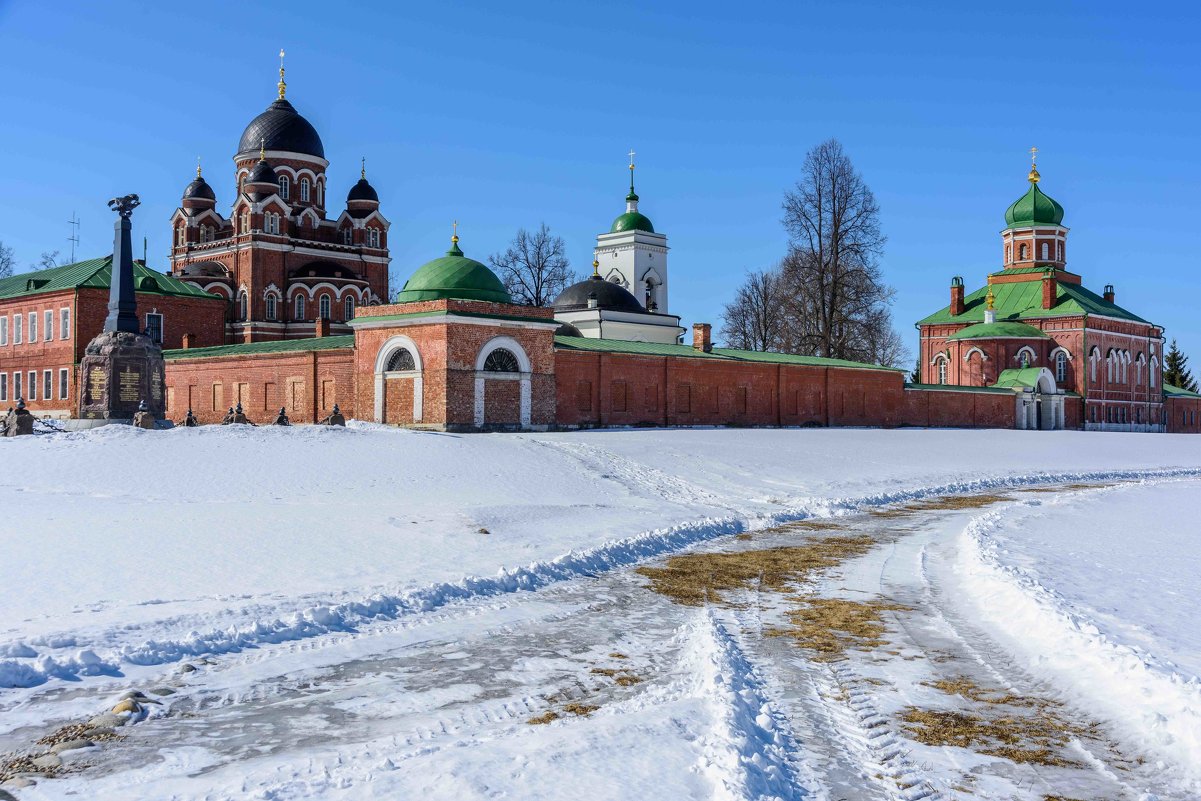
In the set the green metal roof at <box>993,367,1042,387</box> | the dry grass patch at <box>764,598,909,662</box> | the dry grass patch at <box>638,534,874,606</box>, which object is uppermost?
the green metal roof at <box>993,367,1042,387</box>

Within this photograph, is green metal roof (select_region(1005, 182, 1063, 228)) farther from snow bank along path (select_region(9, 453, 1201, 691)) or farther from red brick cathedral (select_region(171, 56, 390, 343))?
snow bank along path (select_region(9, 453, 1201, 691))

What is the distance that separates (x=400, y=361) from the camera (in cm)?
2953

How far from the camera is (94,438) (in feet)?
69.2

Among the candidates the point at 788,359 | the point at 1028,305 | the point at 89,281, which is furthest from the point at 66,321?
the point at 1028,305

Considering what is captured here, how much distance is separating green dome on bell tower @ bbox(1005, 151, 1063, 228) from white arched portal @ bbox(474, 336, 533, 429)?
41.7 metres

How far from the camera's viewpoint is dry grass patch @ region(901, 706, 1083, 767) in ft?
17.0

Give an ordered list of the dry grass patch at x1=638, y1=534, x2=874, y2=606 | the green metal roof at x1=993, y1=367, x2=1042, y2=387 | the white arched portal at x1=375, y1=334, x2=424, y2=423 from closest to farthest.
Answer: the dry grass patch at x1=638, y1=534, x2=874, y2=606 → the white arched portal at x1=375, y1=334, x2=424, y2=423 → the green metal roof at x1=993, y1=367, x2=1042, y2=387

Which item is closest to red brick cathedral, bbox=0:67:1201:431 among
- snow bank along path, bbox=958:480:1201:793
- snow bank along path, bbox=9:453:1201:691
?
A: snow bank along path, bbox=9:453:1201:691

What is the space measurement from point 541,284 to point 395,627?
50.8 meters

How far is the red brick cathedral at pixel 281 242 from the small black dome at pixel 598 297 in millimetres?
10021

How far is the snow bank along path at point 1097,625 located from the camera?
555 cm

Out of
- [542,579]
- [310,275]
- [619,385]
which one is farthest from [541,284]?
[542,579]

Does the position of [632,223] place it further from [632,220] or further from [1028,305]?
Answer: [1028,305]

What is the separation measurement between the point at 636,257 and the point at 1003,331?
19.8 metres
